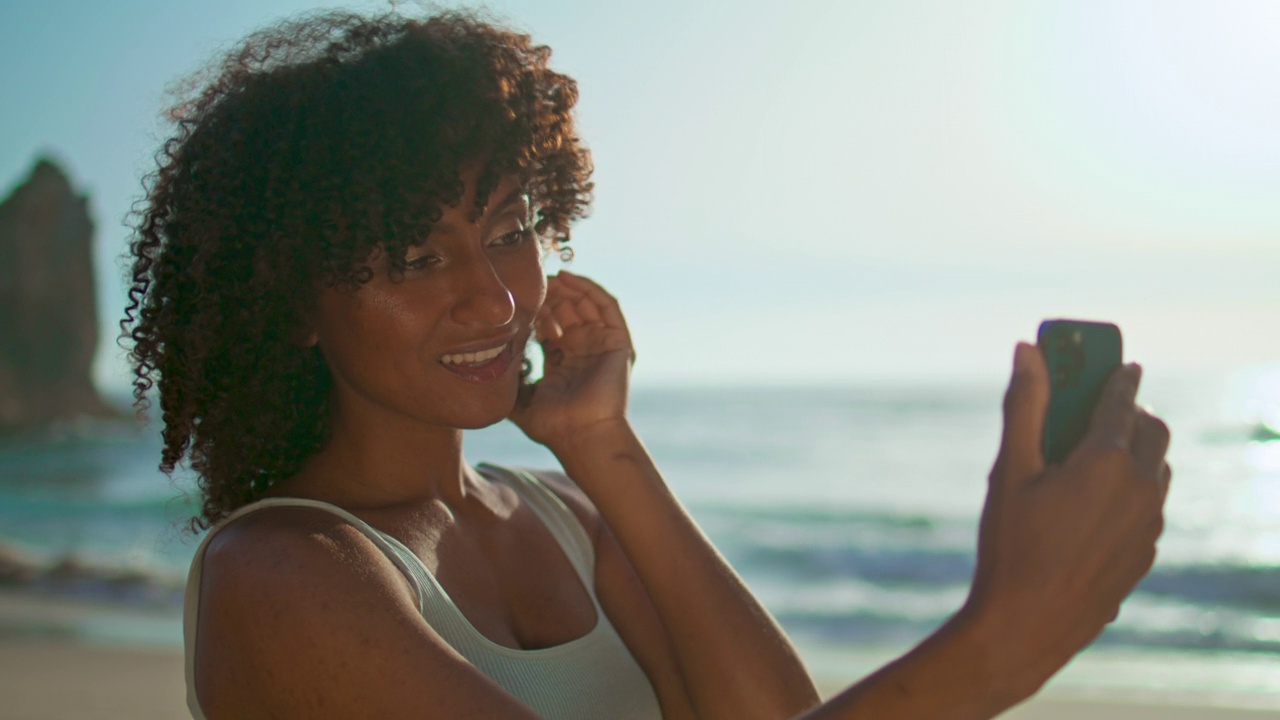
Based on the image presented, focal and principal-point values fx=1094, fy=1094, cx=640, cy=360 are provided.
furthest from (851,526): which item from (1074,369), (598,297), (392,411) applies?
(1074,369)

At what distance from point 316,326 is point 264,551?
50 cm

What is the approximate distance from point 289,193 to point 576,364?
678 mm

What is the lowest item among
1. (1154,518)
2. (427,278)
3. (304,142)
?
(1154,518)

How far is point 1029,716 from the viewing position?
5676 millimetres

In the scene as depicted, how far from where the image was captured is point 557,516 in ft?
7.15

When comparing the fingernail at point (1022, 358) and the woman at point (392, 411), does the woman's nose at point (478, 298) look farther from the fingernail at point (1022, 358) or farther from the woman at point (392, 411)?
the fingernail at point (1022, 358)

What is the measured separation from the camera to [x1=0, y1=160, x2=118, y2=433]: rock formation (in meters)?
27.3

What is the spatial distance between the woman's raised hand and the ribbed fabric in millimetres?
262

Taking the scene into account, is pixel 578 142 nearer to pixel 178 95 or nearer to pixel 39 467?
pixel 178 95

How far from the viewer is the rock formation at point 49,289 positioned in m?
27.3

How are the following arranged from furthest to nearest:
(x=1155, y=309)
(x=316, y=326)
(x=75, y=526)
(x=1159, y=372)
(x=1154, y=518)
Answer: (x=1159, y=372), (x=1155, y=309), (x=75, y=526), (x=316, y=326), (x=1154, y=518)

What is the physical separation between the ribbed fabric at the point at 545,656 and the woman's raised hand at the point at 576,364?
262 mm

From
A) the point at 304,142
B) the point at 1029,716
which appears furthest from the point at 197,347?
the point at 1029,716

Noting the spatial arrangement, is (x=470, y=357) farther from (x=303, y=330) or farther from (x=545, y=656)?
(x=545, y=656)
